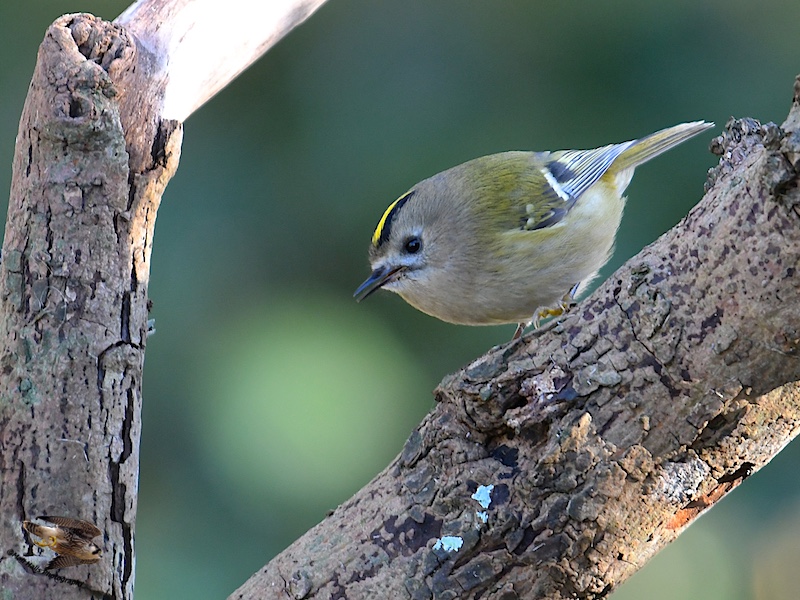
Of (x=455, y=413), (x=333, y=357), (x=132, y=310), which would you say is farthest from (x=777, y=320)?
(x=333, y=357)

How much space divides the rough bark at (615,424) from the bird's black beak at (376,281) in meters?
0.82

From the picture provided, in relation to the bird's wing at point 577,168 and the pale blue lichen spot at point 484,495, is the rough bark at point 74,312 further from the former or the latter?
the bird's wing at point 577,168

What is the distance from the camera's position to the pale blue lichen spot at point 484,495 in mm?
1093

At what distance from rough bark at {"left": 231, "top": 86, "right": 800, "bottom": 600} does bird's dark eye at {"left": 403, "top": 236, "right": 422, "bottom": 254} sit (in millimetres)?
924

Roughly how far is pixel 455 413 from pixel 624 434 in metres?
0.21

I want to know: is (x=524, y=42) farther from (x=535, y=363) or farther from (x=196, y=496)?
(x=535, y=363)

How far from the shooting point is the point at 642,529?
1.07m

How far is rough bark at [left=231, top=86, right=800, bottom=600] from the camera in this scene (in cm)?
100

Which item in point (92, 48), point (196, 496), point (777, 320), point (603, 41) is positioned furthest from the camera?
point (603, 41)

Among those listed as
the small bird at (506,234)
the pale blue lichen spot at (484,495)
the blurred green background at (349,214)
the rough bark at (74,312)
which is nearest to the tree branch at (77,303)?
the rough bark at (74,312)

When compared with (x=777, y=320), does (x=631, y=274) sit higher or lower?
higher

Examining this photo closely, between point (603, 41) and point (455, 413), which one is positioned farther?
point (603, 41)

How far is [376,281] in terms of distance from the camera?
6.52 ft

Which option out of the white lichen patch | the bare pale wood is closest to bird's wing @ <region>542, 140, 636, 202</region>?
the bare pale wood
